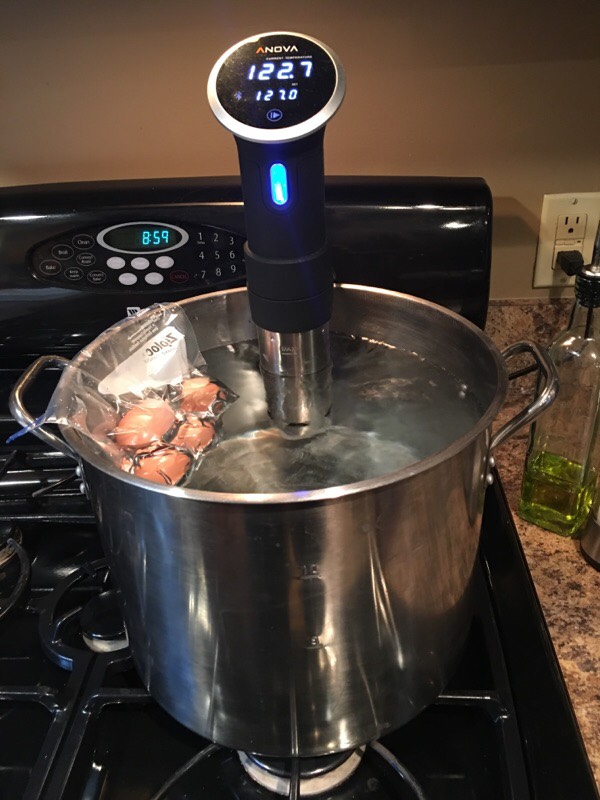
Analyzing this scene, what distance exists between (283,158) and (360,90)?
1.28 feet

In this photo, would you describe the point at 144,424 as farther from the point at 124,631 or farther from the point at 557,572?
the point at 557,572

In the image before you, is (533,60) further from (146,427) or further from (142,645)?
(142,645)

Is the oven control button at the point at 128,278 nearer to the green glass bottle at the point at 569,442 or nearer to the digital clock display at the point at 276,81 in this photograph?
the digital clock display at the point at 276,81

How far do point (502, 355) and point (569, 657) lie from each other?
0.84 ft

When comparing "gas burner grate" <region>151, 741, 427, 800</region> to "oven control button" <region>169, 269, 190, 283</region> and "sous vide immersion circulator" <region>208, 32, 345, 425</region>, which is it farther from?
"oven control button" <region>169, 269, 190, 283</region>

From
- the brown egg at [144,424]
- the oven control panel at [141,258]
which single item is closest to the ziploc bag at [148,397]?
the brown egg at [144,424]

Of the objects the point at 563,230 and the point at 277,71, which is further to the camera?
the point at 563,230

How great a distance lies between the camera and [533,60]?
2.48ft

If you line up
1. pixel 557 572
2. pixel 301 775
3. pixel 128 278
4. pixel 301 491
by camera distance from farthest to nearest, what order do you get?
pixel 128 278 → pixel 557 572 → pixel 301 775 → pixel 301 491

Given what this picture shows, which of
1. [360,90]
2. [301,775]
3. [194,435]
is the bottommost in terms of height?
[301,775]

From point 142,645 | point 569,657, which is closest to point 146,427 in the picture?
point 142,645

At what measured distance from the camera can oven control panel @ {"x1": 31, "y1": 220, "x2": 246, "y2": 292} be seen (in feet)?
2.48

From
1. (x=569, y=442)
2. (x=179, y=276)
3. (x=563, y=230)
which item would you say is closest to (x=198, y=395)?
(x=179, y=276)

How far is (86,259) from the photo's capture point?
30.2 inches
